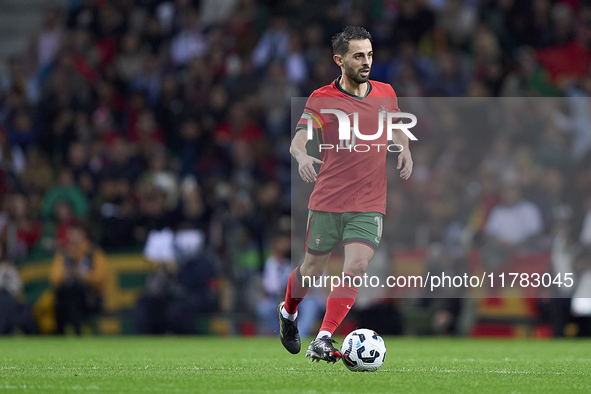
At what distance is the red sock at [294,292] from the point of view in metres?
7.26

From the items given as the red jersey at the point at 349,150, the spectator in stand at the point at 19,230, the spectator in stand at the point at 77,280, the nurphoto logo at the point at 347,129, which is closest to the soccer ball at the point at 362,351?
the red jersey at the point at 349,150

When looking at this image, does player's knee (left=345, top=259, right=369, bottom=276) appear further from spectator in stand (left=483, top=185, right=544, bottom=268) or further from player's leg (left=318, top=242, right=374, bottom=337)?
spectator in stand (left=483, top=185, right=544, bottom=268)

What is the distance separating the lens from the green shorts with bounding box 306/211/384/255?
6824 mm

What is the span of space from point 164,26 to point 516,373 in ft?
40.9

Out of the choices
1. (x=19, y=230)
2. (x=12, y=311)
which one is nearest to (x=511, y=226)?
(x=12, y=311)

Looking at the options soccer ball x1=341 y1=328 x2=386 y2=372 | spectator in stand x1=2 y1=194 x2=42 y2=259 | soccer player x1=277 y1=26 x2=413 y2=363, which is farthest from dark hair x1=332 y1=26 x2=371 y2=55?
spectator in stand x1=2 y1=194 x2=42 y2=259

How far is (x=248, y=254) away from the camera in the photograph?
13.8 meters

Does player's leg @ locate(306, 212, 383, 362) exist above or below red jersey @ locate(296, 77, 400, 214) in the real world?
below

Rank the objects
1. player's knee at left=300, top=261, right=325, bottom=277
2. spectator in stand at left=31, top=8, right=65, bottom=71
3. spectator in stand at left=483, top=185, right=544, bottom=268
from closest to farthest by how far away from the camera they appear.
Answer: player's knee at left=300, top=261, right=325, bottom=277, spectator in stand at left=483, top=185, right=544, bottom=268, spectator in stand at left=31, top=8, right=65, bottom=71

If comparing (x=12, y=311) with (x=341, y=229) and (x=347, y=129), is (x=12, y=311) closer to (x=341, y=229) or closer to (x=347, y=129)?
(x=341, y=229)

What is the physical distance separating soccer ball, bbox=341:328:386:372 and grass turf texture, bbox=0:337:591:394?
9 cm

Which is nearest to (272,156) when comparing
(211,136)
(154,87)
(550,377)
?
(211,136)

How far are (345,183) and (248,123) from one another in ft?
27.5

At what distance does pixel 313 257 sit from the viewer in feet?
23.3
